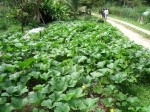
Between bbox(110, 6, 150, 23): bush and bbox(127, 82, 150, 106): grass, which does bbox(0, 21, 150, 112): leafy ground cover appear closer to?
bbox(127, 82, 150, 106): grass

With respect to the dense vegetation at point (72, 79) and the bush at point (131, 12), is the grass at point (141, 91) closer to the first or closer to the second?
the dense vegetation at point (72, 79)

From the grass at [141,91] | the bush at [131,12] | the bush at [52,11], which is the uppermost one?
the grass at [141,91]

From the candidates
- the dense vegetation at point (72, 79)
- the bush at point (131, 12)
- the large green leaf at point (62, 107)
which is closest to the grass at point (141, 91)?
the dense vegetation at point (72, 79)

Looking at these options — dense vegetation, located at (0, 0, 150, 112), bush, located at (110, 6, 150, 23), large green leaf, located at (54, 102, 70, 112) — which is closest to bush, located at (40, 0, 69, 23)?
bush, located at (110, 6, 150, 23)

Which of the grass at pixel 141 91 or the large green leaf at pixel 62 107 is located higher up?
the large green leaf at pixel 62 107

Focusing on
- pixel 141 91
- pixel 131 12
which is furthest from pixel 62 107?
pixel 131 12

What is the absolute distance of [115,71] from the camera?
4.88 metres

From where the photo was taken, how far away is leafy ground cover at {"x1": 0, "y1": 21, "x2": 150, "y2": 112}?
142 inches

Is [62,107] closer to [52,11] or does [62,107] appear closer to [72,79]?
[72,79]

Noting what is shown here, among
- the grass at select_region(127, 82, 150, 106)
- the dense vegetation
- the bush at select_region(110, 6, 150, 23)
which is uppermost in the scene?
the dense vegetation

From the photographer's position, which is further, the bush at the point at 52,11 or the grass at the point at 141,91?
the bush at the point at 52,11

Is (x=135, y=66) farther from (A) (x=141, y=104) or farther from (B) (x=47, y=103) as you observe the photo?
(B) (x=47, y=103)

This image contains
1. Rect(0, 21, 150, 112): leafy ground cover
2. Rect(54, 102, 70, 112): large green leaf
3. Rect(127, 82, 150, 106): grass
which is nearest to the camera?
Rect(54, 102, 70, 112): large green leaf

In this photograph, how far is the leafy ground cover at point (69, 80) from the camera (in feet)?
11.9
